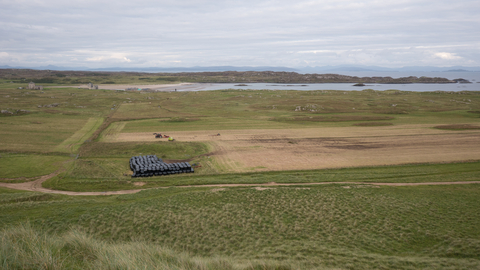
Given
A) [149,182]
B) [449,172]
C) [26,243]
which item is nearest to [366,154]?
[449,172]

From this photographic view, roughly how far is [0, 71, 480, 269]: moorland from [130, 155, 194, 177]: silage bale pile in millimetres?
1233

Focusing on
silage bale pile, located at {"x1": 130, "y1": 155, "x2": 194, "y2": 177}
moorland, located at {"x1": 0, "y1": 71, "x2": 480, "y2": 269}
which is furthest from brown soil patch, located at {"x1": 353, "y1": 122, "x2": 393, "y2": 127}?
silage bale pile, located at {"x1": 130, "y1": 155, "x2": 194, "y2": 177}

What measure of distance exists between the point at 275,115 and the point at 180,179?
4651 cm

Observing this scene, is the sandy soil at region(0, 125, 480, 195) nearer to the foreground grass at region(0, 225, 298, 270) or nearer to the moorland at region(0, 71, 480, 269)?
the moorland at region(0, 71, 480, 269)

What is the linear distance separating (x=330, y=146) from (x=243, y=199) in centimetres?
2333

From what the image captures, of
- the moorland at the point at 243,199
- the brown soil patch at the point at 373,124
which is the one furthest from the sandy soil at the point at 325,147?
the brown soil patch at the point at 373,124

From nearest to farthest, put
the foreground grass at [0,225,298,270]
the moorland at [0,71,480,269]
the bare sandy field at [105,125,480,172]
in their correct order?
the foreground grass at [0,225,298,270]
the moorland at [0,71,480,269]
the bare sandy field at [105,125,480,172]

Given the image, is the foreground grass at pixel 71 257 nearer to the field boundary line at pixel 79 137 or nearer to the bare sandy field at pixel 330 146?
the bare sandy field at pixel 330 146

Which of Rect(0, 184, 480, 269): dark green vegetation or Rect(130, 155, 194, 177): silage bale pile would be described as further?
Rect(130, 155, 194, 177): silage bale pile

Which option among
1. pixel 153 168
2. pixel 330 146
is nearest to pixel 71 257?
pixel 153 168

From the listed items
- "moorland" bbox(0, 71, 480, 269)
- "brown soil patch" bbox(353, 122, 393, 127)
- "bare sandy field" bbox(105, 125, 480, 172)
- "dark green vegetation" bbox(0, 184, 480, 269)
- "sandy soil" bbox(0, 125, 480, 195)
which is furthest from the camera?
"brown soil patch" bbox(353, 122, 393, 127)

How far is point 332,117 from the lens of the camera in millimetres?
68188

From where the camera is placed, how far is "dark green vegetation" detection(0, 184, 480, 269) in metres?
14.5

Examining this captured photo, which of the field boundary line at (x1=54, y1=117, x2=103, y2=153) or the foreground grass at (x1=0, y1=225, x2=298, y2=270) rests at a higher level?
the foreground grass at (x1=0, y1=225, x2=298, y2=270)
